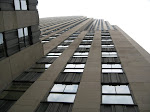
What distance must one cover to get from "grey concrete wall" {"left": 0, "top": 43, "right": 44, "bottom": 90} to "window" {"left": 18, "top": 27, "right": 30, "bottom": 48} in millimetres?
730

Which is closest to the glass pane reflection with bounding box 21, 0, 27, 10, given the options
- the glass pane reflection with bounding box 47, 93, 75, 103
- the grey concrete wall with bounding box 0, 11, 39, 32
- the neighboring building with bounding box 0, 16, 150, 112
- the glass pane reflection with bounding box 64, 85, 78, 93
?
the grey concrete wall with bounding box 0, 11, 39, 32

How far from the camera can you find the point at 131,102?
13.9m

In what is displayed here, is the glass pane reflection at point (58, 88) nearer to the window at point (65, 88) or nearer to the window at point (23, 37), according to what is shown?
the window at point (65, 88)

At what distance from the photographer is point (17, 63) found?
1986 cm

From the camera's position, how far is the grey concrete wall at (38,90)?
1387 centimetres

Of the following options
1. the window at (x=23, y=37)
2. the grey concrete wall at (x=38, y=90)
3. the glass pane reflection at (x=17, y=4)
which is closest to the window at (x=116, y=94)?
the grey concrete wall at (x=38, y=90)

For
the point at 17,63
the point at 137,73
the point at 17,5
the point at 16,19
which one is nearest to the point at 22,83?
the point at 17,63

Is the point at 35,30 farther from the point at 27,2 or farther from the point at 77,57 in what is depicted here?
the point at 77,57

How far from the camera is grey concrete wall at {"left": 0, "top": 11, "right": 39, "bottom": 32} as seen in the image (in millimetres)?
16875

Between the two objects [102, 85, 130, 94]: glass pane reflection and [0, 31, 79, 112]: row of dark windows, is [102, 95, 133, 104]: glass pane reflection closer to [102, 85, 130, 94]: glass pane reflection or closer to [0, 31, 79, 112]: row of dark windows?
[102, 85, 130, 94]: glass pane reflection

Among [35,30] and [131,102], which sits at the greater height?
[35,30]

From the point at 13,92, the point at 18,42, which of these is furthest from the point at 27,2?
the point at 13,92

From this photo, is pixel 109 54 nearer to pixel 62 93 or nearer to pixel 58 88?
pixel 58 88

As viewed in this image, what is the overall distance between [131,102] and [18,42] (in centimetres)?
1410
